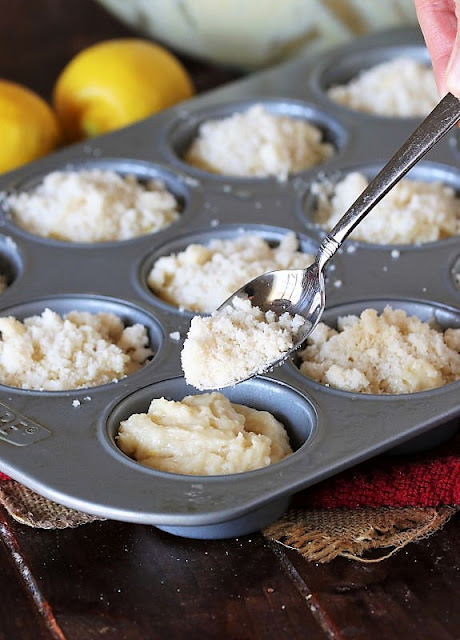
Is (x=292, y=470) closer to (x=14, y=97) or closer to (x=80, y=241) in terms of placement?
(x=80, y=241)

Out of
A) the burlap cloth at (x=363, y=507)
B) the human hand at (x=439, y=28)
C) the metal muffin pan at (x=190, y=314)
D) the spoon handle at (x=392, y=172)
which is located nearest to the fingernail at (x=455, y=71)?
the spoon handle at (x=392, y=172)

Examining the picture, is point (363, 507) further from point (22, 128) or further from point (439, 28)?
point (22, 128)

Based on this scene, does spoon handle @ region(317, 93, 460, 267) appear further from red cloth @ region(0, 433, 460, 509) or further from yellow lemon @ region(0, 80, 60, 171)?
yellow lemon @ region(0, 80, 60, 171)

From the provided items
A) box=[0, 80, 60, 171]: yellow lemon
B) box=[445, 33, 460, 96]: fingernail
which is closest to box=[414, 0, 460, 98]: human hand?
box=[445, 33, 460, 96]: fingernail

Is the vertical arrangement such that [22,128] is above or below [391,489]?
below

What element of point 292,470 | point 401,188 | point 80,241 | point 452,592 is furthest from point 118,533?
point 401,188

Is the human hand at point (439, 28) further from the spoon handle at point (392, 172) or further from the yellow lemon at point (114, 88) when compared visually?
the yellow lemon at point (114, 88)

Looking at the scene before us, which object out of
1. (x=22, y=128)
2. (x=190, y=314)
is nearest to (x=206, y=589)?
(x=190, y=314)
